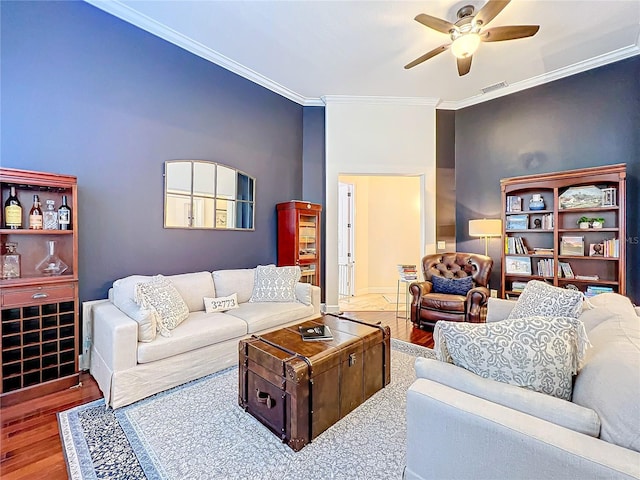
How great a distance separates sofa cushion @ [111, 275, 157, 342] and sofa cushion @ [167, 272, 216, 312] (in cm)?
40

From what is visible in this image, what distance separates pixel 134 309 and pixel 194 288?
77 cm

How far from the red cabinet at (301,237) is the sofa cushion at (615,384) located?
3.50 m

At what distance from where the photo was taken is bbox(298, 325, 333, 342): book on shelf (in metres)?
2.22

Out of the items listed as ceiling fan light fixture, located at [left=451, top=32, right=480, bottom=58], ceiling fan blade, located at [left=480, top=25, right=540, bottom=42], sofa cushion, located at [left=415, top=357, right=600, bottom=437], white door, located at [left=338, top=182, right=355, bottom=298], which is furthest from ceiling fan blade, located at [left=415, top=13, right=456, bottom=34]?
white door, located at [left=338, top=182, right=355, bottom=298]

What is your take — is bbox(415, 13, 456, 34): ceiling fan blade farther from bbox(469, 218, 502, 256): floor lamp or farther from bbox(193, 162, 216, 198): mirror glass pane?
bbox(193, 162, 216, 198): mirror glass pane

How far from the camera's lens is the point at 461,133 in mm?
5148

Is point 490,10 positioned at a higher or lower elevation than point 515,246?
higher

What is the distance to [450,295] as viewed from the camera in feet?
13.3

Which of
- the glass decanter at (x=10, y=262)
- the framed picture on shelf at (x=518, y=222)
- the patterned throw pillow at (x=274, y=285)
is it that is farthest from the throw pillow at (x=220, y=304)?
the framed picture on shelf at (x=518, y=222)

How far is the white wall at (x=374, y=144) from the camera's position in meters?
5.01

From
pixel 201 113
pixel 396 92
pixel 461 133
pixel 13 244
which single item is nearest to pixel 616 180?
pixel 461 133

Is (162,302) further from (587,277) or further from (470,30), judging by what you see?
(587,277)

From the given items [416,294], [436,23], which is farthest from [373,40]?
[416,294]

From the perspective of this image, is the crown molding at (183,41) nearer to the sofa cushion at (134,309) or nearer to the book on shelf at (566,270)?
the sofa cushion at (134,309)
